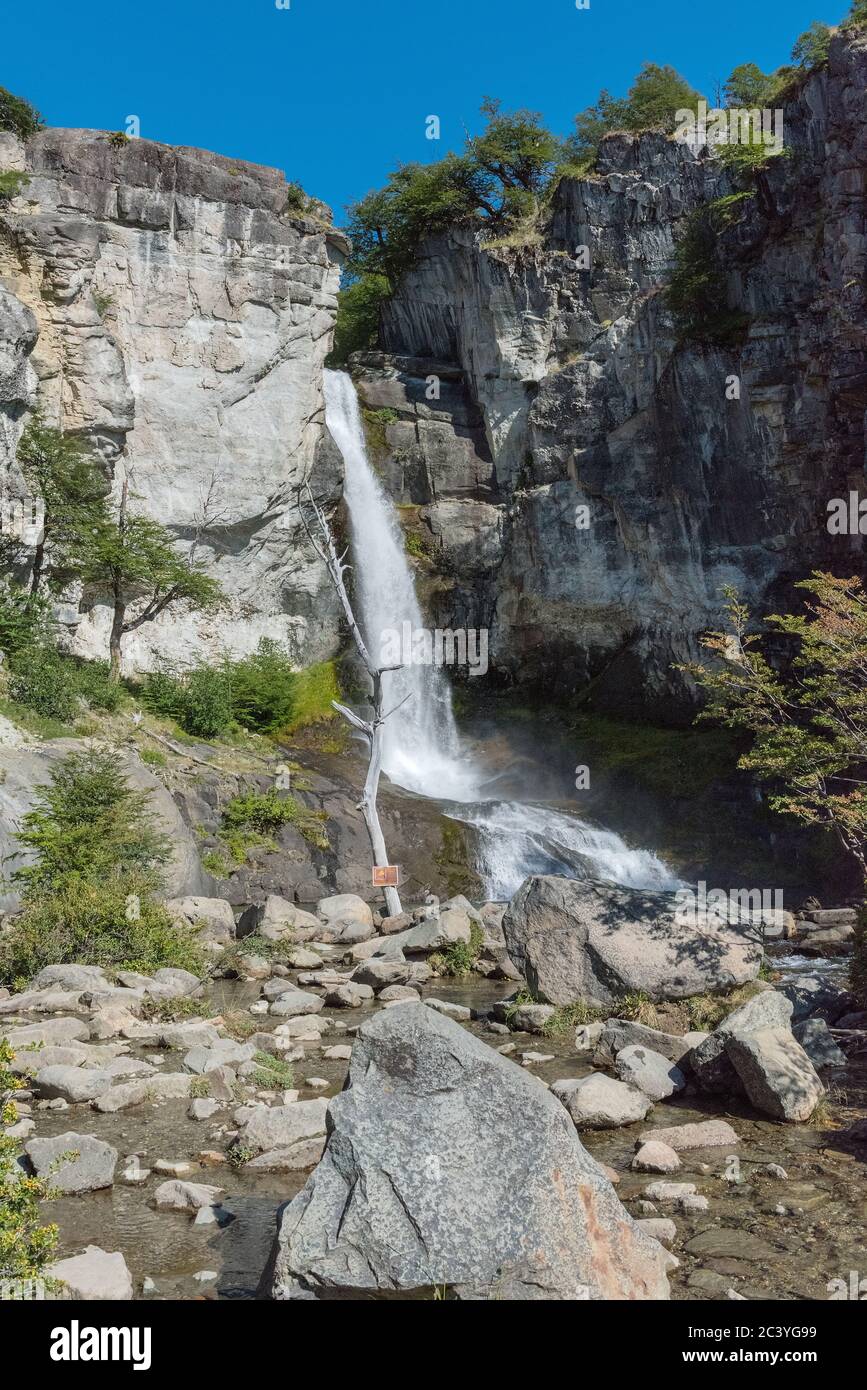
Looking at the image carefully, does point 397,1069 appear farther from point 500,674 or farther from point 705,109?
point 705,109

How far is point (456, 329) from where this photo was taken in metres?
33.9

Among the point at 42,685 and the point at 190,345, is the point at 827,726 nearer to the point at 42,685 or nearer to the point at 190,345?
the point at 42,685

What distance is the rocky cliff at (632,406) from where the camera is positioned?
24234mm

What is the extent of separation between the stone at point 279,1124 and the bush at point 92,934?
555cm

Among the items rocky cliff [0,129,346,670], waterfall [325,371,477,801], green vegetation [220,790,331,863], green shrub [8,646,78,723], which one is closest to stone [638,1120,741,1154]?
green vegetation [220,790,331,863]

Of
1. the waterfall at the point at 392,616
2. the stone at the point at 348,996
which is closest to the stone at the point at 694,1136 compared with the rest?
the stone at the point at 348,996

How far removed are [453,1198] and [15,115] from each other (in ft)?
117

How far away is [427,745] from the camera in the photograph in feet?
95.4

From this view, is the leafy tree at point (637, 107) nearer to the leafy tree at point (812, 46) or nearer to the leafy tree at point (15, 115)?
the leafy tree at point (812, 46)

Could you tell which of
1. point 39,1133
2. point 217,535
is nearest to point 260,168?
point 217,535

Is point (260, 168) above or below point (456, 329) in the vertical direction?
above

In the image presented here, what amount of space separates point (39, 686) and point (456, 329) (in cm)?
2030

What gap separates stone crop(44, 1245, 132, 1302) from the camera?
4.74m

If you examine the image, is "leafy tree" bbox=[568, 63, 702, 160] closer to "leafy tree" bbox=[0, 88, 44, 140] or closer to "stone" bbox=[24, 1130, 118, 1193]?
"leafy tree" bbox=[0, 88, 44, 140]
